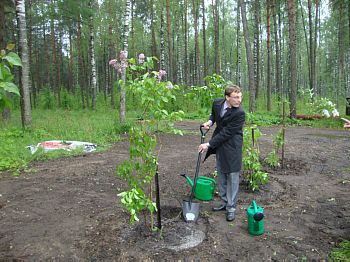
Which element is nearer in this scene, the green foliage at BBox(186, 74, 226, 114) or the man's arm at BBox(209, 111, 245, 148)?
the man's arm at BBox(209, 111, 245, 148)

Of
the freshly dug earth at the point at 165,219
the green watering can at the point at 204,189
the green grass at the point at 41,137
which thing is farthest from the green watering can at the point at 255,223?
the green grass at the point at 41,137

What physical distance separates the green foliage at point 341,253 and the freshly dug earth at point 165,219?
65 millimetres

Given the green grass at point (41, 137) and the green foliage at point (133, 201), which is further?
the green grass at point (41, 137)

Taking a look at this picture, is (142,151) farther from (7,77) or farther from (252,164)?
(252,164)

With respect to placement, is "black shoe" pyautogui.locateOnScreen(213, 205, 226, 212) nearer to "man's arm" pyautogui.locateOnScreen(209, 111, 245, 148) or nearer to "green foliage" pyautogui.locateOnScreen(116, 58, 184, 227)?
"man's arm" pyautogui.locateOnScreen(209, 111, 245, 148)

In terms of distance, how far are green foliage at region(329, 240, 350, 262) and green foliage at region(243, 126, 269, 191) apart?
5.52 ft

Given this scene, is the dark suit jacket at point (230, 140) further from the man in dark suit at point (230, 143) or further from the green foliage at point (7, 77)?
the green foliage at point (7, 77)

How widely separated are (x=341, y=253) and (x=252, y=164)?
2.00 metres

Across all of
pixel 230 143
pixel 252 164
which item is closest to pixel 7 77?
pixel 230 143

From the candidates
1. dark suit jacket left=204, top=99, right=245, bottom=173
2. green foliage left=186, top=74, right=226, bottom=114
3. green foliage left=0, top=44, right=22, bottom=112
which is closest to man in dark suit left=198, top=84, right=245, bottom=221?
dark suit jacket left=204, top=99, right=245, bottom=173

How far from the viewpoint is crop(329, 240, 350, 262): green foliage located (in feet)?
9.72

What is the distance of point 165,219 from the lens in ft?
12.7

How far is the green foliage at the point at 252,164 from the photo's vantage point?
190 inches

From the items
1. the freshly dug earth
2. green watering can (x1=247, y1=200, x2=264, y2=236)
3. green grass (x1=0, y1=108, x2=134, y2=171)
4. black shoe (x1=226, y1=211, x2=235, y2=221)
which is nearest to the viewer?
the freshly dug earth
